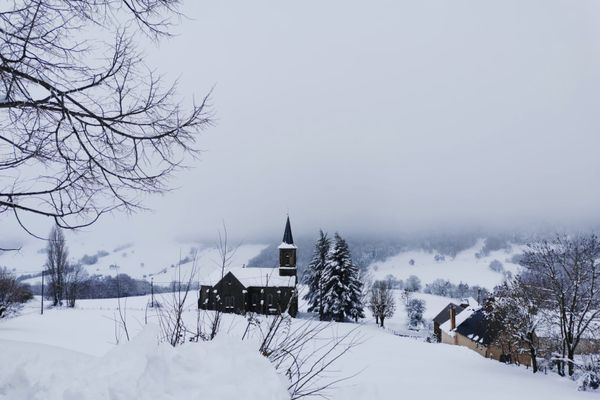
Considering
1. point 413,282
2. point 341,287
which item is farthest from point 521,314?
point 413,282

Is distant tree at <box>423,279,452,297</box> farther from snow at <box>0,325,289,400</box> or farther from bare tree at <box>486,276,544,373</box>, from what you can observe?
snow at <box>0,325,289,400</box>

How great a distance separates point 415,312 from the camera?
8206 centimetres

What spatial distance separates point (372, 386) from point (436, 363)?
1619cm

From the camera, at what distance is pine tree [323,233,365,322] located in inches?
1480

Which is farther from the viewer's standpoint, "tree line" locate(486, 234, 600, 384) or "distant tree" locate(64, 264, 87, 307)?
"distant tree" locate(64, 264, 87, 307)

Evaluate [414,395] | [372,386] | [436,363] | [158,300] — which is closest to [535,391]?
[436,363]

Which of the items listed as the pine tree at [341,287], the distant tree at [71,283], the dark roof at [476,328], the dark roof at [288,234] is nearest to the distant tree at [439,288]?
the dark roof at [476,328]

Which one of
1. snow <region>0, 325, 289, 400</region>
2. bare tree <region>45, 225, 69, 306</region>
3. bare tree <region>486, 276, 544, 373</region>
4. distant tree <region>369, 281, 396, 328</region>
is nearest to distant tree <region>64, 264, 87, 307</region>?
bare tree <region>45, 225, 69, 306</region>

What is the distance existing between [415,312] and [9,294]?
73.4m

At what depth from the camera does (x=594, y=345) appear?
1847 centimetres

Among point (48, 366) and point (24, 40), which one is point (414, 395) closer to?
point (48, 366)

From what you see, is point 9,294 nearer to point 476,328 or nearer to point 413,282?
point 476,328

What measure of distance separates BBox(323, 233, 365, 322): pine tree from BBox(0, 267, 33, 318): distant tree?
24096 millimetres

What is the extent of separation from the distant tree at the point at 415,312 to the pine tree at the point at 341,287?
154 ft
